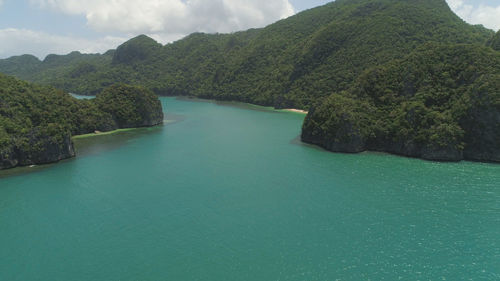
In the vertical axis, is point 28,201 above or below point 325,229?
below

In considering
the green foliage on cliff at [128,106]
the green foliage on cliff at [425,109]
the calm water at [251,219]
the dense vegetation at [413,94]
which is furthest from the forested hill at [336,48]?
the calm water at [251,219]

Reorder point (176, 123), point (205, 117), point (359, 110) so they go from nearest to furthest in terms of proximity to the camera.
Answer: point (359, 110) → point (176, 123) → point (205, 117)

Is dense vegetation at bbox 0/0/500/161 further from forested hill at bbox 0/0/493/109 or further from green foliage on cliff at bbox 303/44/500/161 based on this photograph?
forested hill at bbox 0/0/493/109

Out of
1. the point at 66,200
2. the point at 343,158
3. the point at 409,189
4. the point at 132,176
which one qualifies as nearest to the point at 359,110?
the point at 343,158

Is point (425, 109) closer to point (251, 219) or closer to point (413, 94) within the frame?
point (413, 94)

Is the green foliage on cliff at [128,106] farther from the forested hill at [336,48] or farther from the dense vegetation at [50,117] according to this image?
the forested hill at [336,48]

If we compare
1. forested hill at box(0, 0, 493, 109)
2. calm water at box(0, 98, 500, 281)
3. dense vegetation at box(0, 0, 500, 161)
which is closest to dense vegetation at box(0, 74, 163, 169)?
calm water at box(0, 98, 500, 281)

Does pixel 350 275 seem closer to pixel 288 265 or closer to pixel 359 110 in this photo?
pixel 288 265
